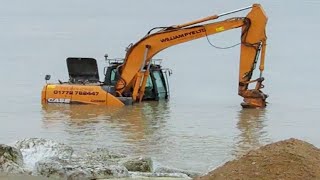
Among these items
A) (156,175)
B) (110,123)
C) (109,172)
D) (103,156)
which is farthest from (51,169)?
(110,123)

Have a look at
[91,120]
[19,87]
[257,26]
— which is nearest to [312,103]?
[257,26]

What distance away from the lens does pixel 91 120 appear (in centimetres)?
2067

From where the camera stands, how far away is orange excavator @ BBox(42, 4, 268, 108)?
921 inches

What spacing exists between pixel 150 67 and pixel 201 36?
2.10m

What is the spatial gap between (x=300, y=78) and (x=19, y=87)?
540 inches

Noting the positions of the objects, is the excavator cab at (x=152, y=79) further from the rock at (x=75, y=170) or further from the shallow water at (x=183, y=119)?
the rock at (x=75, y=170)

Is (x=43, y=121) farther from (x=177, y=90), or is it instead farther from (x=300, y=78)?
(x=300, y=78)

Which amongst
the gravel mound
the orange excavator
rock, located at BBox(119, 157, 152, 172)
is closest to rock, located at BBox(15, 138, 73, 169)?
rock, located at BBox(119, 157, 152, 172)

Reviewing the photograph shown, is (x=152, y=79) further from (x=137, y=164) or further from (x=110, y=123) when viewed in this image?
(x=137, y=164)

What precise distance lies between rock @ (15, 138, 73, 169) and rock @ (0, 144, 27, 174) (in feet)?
0.99

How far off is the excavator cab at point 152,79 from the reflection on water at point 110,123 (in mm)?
395

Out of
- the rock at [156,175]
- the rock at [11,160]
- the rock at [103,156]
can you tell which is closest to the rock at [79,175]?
the rock at [156,175]

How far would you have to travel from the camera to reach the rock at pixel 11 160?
33.1 feet

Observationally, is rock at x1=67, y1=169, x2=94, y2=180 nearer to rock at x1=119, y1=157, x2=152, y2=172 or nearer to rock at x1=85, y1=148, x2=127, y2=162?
rock at x1=119, y1=157, x2=152, y2=172
